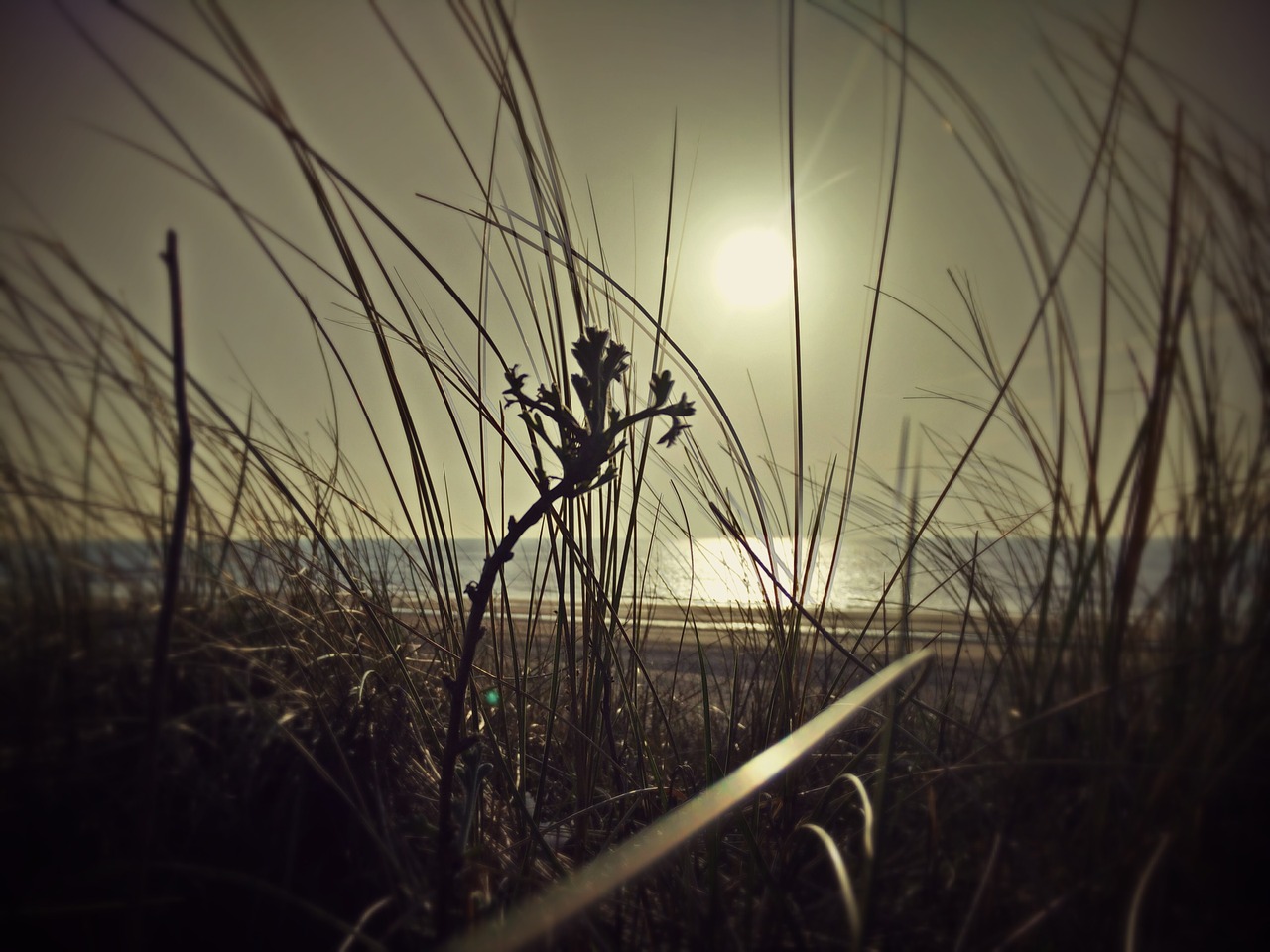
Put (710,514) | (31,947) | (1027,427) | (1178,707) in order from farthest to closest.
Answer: (710,514) → (1027,427) → (1178,707) → (31,947)

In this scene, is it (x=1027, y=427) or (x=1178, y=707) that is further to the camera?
(x=1027, y=427)

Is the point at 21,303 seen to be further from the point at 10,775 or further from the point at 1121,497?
the point at 1121,497

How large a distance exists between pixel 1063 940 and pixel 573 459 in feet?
1.24

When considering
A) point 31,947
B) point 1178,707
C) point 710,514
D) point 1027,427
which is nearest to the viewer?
point 31,947

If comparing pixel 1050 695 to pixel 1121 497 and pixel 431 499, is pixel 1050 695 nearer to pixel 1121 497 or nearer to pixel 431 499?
pixel 1121 497

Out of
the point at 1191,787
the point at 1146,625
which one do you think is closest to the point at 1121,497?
the point at 1146,625

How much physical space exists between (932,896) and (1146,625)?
23 cm

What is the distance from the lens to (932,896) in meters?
0.44

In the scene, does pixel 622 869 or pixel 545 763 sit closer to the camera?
pixel 622 869

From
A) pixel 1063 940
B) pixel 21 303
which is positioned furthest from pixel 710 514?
pixel 21 303

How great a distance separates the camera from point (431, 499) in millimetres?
710

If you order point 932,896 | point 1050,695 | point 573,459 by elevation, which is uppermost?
point 573,459

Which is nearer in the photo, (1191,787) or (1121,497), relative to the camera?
(1191,787)

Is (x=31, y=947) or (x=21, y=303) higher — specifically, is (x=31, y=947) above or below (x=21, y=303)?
below
